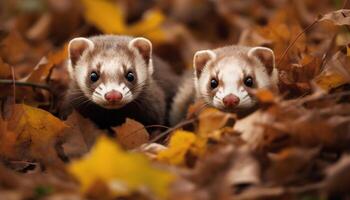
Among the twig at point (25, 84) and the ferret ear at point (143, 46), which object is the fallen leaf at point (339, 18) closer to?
the ferret ear at point (143, 46)

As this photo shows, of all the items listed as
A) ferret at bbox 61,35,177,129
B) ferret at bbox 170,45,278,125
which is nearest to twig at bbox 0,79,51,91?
ferret at bbox 61,35,177,129

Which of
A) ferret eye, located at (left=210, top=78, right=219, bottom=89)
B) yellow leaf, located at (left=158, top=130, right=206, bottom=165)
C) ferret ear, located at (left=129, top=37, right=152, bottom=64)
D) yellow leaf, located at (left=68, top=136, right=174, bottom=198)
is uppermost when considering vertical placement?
ferret ear, located at (left=129, top=37, right=152, bottom=64)

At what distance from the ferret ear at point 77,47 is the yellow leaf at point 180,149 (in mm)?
1415

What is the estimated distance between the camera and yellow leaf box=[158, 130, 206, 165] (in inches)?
125

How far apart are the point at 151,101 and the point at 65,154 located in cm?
115

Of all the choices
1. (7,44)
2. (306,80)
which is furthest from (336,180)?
(7,44)

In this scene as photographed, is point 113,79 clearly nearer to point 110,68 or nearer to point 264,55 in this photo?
point 110,68

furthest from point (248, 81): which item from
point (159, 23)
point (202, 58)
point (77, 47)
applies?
point (159, 23)

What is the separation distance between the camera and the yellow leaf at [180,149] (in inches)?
125

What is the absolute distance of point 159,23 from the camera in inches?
274

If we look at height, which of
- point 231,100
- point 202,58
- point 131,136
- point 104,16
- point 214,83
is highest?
point 104,16

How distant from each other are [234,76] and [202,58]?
435 mm

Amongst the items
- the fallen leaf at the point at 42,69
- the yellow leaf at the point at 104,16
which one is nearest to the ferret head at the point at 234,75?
the fallen leaf at the point at 42,69

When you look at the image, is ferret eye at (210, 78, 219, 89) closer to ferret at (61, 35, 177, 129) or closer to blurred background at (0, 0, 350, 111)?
ferret at (61, 35, 177, 129)
